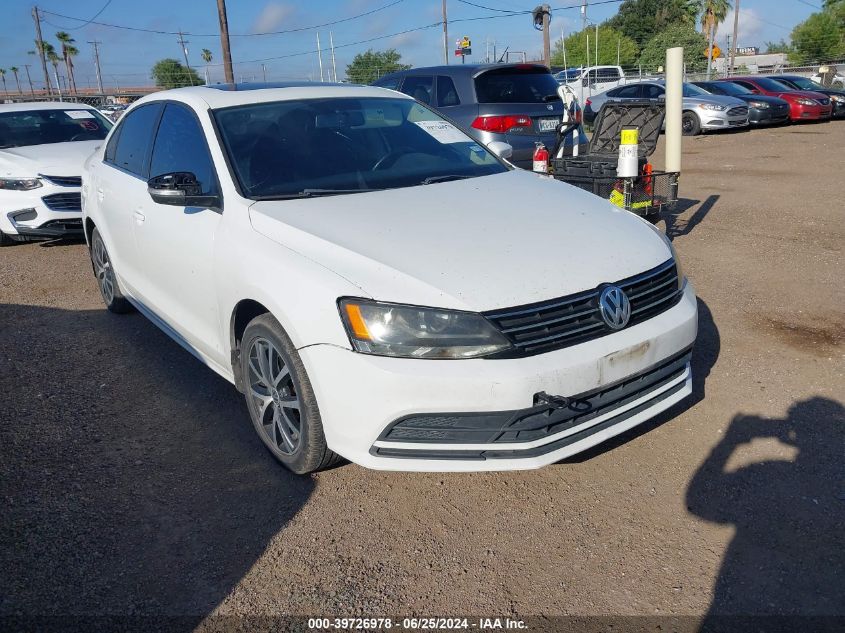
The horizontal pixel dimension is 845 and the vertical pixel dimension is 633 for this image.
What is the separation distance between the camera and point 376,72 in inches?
2095

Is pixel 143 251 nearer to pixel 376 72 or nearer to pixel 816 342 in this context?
pixel 816 342

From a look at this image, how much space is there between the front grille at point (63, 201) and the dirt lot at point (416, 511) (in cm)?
373

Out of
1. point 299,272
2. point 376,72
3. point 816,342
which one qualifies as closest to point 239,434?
point 299,272

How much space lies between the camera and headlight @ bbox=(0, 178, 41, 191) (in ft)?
26.1

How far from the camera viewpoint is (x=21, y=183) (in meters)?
7.98

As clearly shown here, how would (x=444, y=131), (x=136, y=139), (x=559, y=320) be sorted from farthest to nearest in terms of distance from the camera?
(x=136, y=139) < (x=444, y=131) < (x=559, y=320)

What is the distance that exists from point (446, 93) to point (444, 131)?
5065mm

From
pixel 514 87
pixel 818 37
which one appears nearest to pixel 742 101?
pixel 514 87


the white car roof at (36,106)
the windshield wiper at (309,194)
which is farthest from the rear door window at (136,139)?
the white car roof at (36,106)

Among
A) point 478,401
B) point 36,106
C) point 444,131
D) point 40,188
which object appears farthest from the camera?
point 36,106

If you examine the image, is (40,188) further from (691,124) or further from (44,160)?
(691,124)

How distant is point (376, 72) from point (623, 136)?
164ft

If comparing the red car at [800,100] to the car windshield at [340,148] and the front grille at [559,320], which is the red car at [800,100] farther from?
the front grille at [559,320]

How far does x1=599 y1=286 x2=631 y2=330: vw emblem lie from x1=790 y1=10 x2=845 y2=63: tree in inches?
2856
